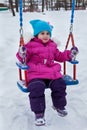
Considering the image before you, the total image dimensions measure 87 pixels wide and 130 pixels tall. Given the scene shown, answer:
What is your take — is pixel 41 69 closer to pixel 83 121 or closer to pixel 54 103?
pixel 54 103

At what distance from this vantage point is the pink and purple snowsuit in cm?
316

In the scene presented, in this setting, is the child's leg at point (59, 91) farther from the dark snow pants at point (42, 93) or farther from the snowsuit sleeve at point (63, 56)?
the snowsuit sleeve at point (63, 56)

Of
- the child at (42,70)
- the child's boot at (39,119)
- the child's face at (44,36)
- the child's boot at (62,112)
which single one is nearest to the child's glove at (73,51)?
the child at (42,70)

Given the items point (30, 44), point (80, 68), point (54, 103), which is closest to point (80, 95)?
point (54, 103)

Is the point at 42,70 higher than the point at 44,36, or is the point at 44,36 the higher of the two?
the point at 44,36

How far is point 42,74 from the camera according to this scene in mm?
3303

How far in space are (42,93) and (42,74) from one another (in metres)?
Result: 0.20

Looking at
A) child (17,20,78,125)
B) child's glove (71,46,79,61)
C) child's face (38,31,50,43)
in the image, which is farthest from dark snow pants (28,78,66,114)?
child's face (38,31,50,43)

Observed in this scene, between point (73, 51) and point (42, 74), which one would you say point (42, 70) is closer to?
point (42, 74)

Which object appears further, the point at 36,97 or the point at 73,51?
the point at 73,51

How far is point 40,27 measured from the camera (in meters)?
3.50

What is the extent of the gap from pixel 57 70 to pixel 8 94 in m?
0.84

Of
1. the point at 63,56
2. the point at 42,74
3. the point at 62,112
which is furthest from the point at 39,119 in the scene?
the point at 63,56

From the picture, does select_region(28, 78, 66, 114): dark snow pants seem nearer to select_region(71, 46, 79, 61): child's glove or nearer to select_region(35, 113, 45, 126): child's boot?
select_region(35, 113, 45, 126): child's boot
